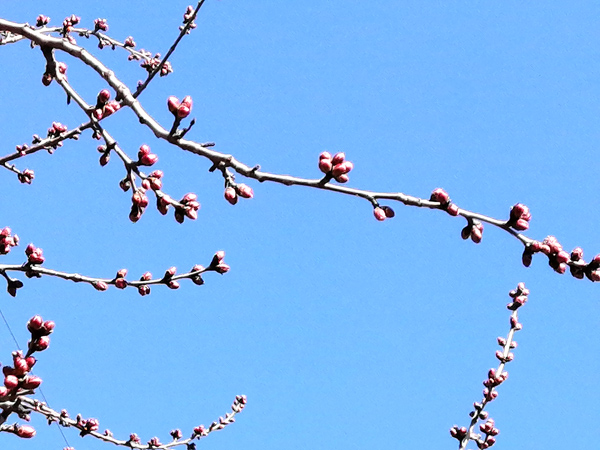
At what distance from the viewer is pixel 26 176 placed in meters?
6.11

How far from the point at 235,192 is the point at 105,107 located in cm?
82

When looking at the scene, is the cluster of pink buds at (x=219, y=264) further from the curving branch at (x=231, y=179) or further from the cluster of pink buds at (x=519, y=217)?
the cluster of pink buds at (x=519, y=217)

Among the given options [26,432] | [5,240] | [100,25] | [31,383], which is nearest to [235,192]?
[31,383]

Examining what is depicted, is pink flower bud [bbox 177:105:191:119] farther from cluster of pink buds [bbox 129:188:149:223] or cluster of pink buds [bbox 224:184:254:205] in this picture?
cluster of pink buds [bbox 129:188:149:223]

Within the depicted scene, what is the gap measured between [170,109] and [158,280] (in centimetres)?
178

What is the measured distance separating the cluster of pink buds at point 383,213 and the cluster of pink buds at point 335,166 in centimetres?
23

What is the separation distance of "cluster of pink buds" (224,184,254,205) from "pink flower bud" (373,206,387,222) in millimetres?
562

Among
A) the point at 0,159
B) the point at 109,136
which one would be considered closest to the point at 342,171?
the point at 109,136

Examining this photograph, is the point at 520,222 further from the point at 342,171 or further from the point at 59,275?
the point at 59,275

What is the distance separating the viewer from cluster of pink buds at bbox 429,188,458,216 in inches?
96.6

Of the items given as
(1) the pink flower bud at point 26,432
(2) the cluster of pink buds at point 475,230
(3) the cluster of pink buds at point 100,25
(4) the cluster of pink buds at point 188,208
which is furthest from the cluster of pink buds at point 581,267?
(3) the cluster of pink buds at point 100,25

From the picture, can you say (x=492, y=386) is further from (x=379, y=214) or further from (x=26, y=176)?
(x=26, y=176)

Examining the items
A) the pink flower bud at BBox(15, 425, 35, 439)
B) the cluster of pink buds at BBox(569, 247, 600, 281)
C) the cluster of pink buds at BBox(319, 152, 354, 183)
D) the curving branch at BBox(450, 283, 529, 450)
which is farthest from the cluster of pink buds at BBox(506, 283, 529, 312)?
the pink flower bud at BBox(15, 425, 35, 439)

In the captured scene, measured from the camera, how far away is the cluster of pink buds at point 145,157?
2.79m
